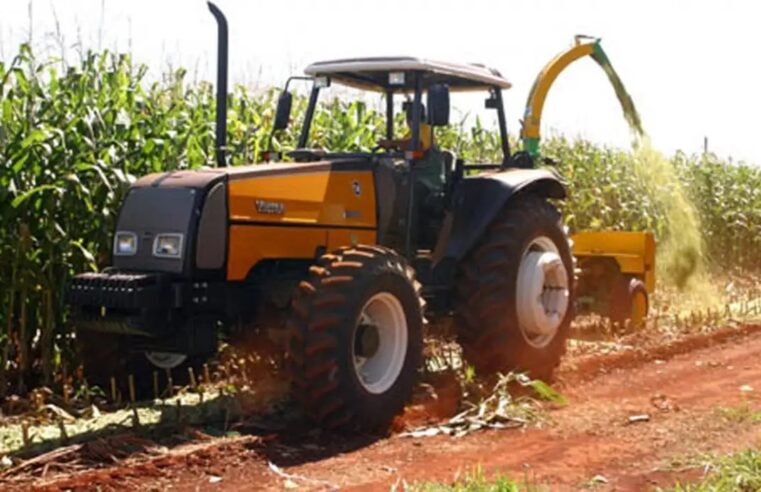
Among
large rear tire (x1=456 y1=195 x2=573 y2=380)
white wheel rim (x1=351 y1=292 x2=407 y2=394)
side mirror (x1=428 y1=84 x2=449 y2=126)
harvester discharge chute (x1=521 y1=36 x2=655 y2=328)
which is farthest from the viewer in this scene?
harvester discharge chute (x1=521 y1=36 x2=655 y2=328)

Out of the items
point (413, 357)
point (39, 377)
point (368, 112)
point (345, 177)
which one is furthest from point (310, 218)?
point (368, 112)

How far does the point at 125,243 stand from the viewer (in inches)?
228

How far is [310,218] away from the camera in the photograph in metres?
6.01

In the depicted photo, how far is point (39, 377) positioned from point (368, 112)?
417 centimetres

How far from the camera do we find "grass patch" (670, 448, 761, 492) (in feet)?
13.2

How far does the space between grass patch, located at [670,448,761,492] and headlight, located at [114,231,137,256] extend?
316 cm

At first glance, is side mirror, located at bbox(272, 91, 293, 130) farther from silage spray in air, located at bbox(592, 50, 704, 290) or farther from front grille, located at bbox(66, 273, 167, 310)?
silage spray in air, located at bbox(592, 50, 704, 290)

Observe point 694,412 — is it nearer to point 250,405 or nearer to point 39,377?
point 250,405

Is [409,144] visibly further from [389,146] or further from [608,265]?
[608,265]

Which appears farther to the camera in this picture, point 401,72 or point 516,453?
point 401,72

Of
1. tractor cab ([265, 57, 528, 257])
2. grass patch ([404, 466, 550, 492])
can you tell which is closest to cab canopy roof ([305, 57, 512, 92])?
tractor cab ([265, 57, 528, 257])

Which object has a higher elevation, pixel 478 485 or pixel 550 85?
pixel 550 85

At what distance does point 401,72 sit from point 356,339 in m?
2.03

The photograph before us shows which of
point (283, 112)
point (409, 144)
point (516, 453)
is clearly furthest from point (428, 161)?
point (516, 453)
